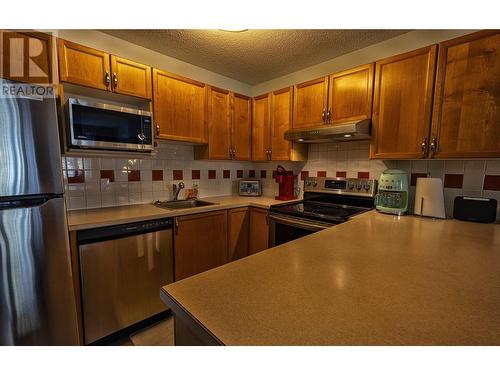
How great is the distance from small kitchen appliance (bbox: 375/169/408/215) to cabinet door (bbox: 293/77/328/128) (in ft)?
2.36

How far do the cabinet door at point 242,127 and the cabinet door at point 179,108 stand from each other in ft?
1.27

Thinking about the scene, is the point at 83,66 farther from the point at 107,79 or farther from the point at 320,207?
the point at 320,207

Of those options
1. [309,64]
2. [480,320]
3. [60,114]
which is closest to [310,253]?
[480,320]

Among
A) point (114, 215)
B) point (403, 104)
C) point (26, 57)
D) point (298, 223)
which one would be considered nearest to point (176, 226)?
point (114, 215)

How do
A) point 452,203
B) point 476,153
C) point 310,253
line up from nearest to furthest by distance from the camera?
point 310,253
point 476,153
point 452,203

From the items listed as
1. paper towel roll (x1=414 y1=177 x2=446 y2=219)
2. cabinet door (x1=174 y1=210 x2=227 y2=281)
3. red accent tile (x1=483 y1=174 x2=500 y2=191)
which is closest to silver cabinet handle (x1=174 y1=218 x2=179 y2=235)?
cabinet door (x1=174 y1=210 x2=227 y2=281)

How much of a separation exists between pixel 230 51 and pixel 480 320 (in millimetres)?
2214

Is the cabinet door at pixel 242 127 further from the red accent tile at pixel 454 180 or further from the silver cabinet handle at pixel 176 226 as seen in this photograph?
the red accent tile at pixel 454 180

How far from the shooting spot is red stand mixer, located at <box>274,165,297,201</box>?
2.43m

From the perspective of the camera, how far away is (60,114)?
4.75 feet

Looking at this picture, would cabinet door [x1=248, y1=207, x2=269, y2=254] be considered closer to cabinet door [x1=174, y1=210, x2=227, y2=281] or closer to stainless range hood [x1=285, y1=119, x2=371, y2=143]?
cabinet door [x1=174, y1=210, x2=227, y2=281]

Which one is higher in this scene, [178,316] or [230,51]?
[230,51]

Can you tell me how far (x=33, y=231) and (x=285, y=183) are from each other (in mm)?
2008
